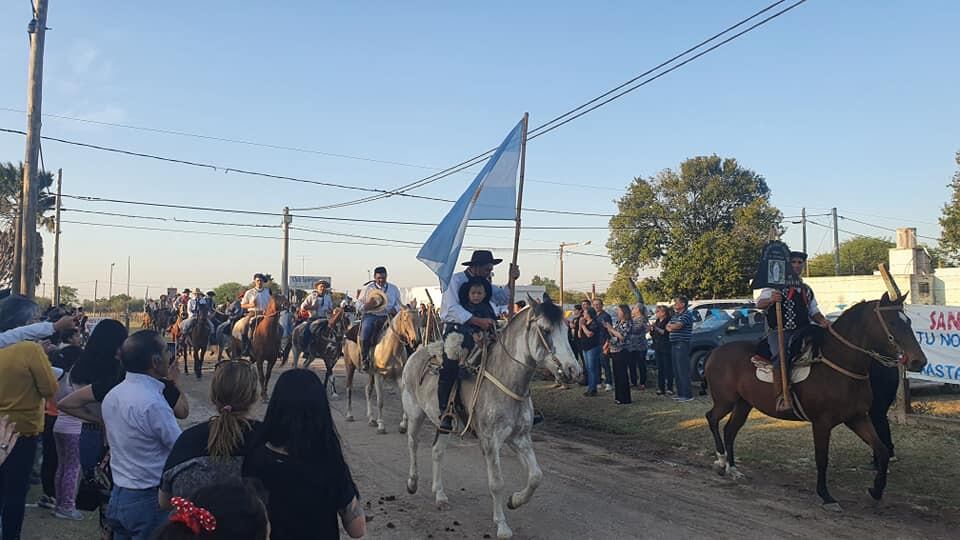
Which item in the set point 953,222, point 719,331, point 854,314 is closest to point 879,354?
point 854,314

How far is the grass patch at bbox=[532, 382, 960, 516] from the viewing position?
822 centimetres

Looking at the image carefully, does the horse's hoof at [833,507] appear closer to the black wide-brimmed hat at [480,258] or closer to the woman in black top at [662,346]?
the black wide-brimmed hat at [480,258]

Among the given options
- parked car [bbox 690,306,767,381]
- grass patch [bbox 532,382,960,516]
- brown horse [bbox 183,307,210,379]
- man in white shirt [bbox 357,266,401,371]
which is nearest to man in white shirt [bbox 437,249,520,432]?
grass patch [bbox 532,382,960,516]

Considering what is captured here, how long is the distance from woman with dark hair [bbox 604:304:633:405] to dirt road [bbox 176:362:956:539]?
4.14m

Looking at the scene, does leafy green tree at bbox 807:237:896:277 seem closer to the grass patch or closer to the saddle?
the grass patch

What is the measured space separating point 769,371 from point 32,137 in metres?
13.7

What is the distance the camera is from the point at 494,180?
34.7 ft

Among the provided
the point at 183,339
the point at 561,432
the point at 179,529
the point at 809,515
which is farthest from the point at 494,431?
the point at 183,339

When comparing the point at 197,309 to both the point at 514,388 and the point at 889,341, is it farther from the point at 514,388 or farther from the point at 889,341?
the point at 889,341

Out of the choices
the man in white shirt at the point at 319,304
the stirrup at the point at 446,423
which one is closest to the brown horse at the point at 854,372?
the stirrup at the point at 446,423

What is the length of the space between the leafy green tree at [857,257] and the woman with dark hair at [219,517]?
7655 cm

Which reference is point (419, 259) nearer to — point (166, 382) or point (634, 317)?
point (166, 382)

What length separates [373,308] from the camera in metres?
13.4

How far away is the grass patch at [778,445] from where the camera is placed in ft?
27.0
